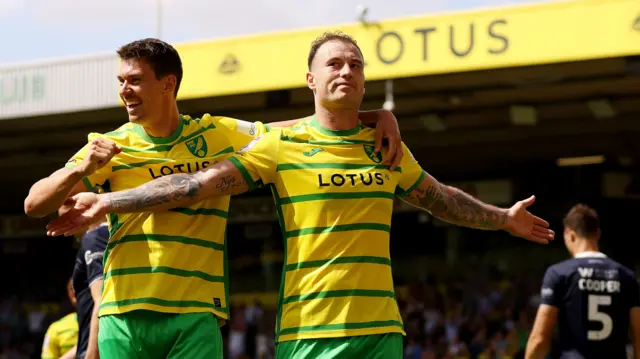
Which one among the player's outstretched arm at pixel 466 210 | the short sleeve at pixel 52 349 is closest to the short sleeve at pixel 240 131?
the player's outstretched arm at pixel 466 210

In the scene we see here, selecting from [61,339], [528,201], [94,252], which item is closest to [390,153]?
[528,201]

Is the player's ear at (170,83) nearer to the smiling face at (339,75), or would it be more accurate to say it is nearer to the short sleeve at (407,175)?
the smiling face at (339,75)

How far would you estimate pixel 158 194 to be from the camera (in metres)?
5.11

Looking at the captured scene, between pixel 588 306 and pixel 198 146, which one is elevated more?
pixel 198 146

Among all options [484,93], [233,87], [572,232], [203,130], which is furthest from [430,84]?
[203,130]

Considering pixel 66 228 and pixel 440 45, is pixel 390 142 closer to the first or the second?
pixel 66 228

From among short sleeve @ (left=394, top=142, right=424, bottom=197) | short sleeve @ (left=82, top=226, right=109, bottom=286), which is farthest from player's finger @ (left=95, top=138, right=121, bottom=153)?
short sleeve @ (left=82, top=226, right=109, bottom=286)

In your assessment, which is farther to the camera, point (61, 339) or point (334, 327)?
point (61, 339)

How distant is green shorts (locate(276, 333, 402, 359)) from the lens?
4.99 meters

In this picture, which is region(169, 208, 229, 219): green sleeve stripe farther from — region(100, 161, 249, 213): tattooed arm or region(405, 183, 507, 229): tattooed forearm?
region(405, 183, 507, 229): tattooed forearm

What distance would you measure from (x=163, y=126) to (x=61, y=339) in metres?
5.91

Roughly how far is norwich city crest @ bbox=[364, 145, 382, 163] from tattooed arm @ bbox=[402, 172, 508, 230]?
11.9 inches

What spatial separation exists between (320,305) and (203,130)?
119 centimetres

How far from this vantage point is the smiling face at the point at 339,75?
5.18 m
